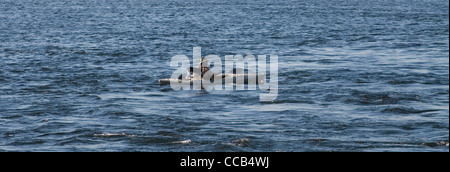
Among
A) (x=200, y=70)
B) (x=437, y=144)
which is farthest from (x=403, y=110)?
(x=200, y=70)

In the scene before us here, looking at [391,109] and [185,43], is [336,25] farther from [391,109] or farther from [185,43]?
[391,109]

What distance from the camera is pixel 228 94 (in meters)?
28.3

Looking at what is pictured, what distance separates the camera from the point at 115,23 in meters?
70.1

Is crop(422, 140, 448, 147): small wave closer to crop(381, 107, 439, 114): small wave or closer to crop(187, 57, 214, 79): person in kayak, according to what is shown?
crop(381, 107, 439, 114): small wave

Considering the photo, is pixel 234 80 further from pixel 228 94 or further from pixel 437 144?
pixel 437 144

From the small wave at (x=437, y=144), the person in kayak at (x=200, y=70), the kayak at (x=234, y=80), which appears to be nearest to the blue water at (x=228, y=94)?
the small wave at (x=437, y=144)

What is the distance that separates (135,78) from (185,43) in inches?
671

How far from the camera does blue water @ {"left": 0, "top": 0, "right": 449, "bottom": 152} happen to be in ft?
67.7

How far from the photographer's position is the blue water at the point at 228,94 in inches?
813

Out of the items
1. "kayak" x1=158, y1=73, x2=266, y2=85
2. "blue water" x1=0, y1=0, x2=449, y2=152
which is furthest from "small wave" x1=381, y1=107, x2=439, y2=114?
"kayak" x1=158, y1=73, x2=266, y2=85

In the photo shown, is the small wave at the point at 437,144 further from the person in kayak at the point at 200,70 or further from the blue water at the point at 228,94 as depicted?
the person in kayak at the point at 200,70

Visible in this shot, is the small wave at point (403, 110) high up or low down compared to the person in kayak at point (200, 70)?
down

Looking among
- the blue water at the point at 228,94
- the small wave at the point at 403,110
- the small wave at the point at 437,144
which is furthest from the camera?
the small wave at the point at 403,110
